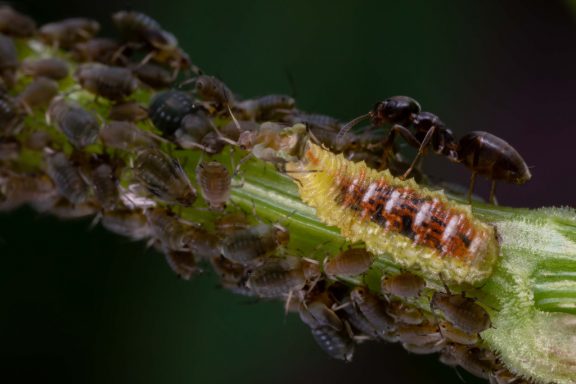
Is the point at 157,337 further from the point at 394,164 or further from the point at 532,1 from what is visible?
the point at 532,1

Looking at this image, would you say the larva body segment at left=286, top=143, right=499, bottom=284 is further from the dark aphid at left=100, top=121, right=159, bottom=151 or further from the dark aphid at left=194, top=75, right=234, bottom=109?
the dark aphid at left=100, top=121, right=159, bottom=151

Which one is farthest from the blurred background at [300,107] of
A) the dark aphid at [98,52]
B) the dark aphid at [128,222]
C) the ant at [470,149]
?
the ant at [470,149]

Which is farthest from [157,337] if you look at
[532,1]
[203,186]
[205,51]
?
[532,1]

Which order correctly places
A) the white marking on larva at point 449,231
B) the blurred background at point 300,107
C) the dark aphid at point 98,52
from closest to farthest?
the white marking on larva at point 449,231
the dark aphid at point 98,52
the blurred background at point 300,107

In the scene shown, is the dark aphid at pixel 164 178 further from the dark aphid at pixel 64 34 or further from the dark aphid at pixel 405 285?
the dark aphid at pixel 64 34

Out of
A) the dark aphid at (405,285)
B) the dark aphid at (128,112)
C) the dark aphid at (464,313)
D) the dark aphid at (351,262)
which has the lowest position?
the dark aphid at (128,112)

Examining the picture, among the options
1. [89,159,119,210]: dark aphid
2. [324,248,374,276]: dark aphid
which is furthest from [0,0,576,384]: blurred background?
[324,248,374,276]: dark aphid

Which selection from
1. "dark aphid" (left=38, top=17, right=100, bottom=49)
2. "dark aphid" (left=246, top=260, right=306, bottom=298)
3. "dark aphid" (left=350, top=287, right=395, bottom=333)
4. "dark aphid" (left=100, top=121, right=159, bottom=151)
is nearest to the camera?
"dark aphid" (left=350, top=287, right=395, bottom=333)
